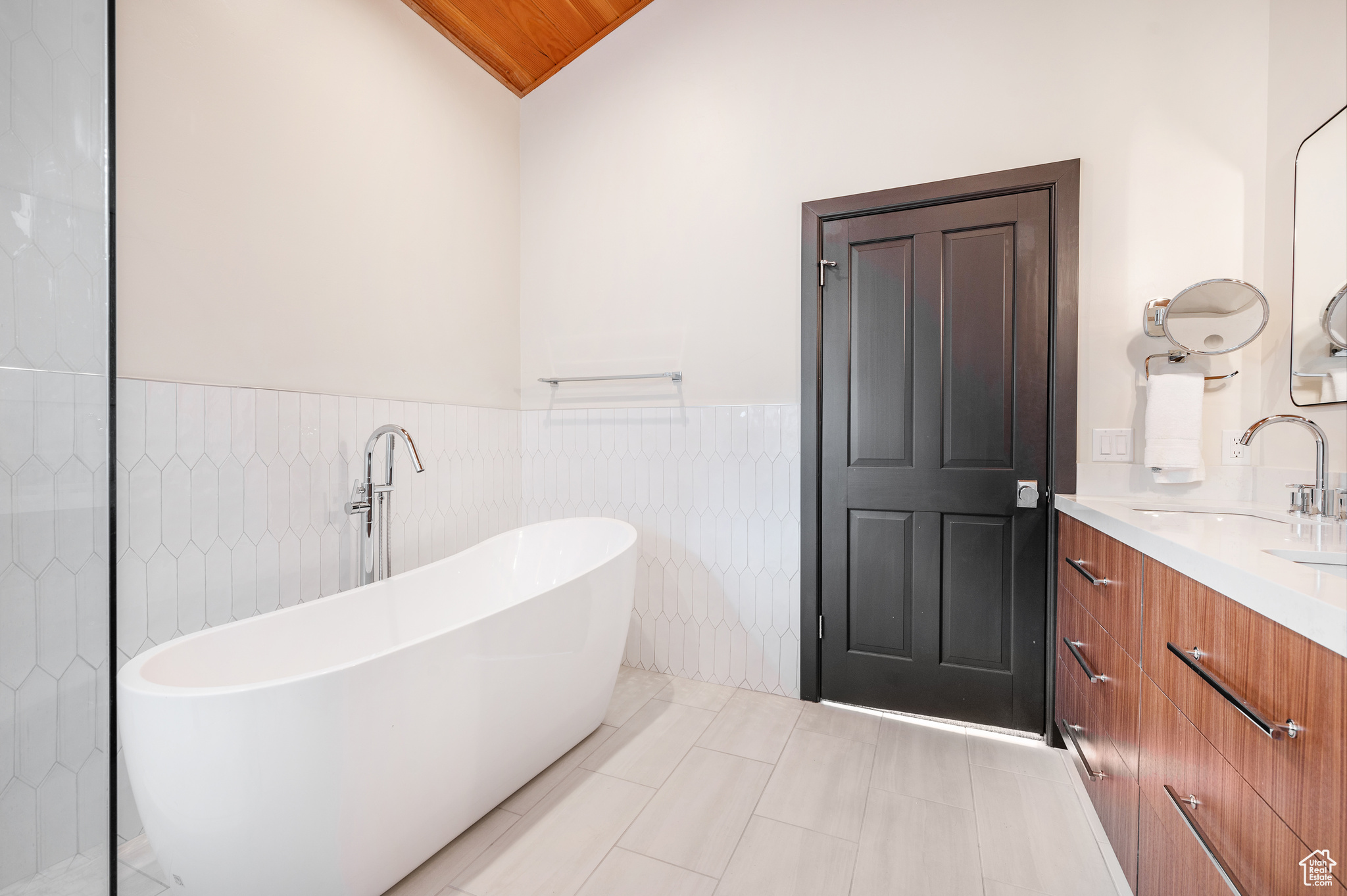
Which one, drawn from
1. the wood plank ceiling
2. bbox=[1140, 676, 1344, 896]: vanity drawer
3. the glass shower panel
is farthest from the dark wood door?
the glass shower panel

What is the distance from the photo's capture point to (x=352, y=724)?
1.14 metres

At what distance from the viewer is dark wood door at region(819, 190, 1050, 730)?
205 cm

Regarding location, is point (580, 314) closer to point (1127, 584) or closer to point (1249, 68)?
point (1127, 584)

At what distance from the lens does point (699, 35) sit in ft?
8.41

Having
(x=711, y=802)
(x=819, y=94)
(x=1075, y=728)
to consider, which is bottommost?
(x=711, y=802)

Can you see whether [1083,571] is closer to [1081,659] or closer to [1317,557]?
[1081,659]

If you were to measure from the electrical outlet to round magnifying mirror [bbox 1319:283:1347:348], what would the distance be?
1.29 ft

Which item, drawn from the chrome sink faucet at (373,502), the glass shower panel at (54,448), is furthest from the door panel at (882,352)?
the glass shower panel at (54,448)

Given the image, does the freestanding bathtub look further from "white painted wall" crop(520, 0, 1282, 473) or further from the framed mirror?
the framed mirror

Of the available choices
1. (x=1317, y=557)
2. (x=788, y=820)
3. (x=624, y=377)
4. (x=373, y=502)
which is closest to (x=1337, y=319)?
(x=1317, y=557)

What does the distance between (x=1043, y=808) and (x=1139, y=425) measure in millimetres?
1236

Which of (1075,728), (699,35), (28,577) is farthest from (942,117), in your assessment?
(28,577)

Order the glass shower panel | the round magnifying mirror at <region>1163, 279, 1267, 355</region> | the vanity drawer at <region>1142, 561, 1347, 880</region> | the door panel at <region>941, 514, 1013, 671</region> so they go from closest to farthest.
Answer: the vanity drawer at <region>1142, 561, 1347, 880</region>, the glass shower panel, the round magnifying mirror at <region>1163, 279, 1267, 355</region>, the door panel at <region>941, 514, 1013, 671</region>

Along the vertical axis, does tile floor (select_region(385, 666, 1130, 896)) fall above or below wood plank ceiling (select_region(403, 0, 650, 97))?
below
